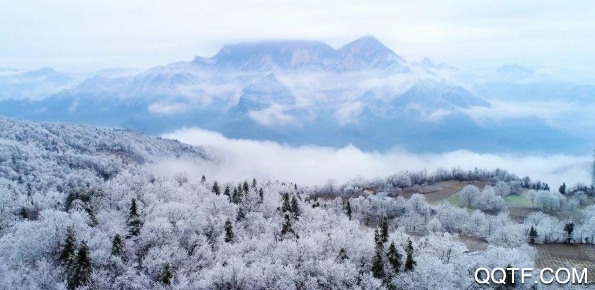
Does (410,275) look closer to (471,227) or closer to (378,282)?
(378,282)

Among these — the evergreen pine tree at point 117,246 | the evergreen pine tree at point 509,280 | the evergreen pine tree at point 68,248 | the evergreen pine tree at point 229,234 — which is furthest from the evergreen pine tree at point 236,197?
the evergreen pine tree at point 509,280

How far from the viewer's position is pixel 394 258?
7056 centimetres

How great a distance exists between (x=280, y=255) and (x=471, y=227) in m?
89.8

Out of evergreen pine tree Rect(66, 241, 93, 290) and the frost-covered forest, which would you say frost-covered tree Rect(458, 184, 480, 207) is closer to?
the frost-covered forest

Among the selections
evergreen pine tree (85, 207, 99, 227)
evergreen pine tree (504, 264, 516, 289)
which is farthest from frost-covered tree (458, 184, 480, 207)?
evergreen pine tree (85, 207, 99, 227)

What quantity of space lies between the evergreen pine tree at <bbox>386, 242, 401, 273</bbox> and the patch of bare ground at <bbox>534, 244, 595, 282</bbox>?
3938 cm

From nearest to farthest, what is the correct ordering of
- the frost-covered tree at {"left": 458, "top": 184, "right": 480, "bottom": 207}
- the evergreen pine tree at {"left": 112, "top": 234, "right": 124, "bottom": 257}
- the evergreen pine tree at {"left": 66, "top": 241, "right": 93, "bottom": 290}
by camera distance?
the evergreen pine tree at {"left": 66, "top": 241, "right": 93, "bottom": 290} → the evergreen pine tree at {"left": 112, "top": 234, "right": 124, "bottom": 257} → the frost-covered tree at {"left": 458, "top": 184, "right": 480, "bottom": 207}

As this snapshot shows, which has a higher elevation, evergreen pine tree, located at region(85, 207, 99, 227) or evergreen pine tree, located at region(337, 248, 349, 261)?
evergreen pine tree, located at region(85, 207, 99, 227)

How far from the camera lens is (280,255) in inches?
2837

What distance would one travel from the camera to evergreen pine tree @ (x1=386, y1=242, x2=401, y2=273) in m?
70.2

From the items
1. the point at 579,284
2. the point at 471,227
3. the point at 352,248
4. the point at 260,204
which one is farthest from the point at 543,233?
the point at 260,204

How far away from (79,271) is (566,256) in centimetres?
9867

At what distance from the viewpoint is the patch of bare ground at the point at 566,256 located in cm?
9156

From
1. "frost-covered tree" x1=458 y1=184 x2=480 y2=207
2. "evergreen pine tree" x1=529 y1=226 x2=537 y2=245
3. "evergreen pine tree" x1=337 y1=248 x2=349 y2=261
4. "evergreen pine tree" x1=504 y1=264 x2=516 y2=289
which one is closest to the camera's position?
"evergreen pine tree" x1=504 y1=264 x2=516 y2=289
